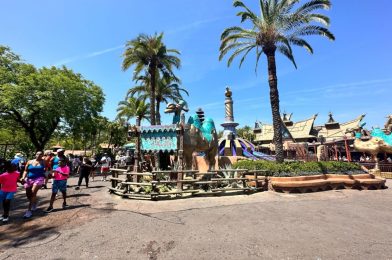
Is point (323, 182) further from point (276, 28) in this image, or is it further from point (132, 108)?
point (132, 108)

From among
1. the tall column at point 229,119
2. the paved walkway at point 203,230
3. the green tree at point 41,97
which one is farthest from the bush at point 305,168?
the green tree at point 41,97

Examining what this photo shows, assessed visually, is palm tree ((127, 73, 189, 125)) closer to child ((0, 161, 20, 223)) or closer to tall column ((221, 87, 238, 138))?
tall column ((221, 87, 238, 138))

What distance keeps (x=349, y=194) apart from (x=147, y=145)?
9017 mm

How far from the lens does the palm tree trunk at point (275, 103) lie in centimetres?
1193

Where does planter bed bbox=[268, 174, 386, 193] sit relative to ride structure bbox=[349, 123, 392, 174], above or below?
below

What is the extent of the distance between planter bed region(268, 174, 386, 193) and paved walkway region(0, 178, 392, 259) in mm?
1423

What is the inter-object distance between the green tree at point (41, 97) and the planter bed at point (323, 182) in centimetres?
1874

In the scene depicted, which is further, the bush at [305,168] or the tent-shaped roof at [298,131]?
the tent-shaped roof at [298,131]

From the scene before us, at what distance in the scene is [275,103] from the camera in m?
12.2

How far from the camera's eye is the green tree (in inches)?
727

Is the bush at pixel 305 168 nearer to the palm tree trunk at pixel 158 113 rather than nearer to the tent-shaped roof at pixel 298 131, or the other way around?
the palm tree trunk at pixel 158 113

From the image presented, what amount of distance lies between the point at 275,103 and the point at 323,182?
456 centimetres

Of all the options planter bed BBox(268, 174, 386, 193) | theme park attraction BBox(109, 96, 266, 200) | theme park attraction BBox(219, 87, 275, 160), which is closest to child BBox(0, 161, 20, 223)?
theme park attraction BBox(109, 96, 266, 200)

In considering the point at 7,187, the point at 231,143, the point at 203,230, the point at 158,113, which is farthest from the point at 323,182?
the point at 158,113
